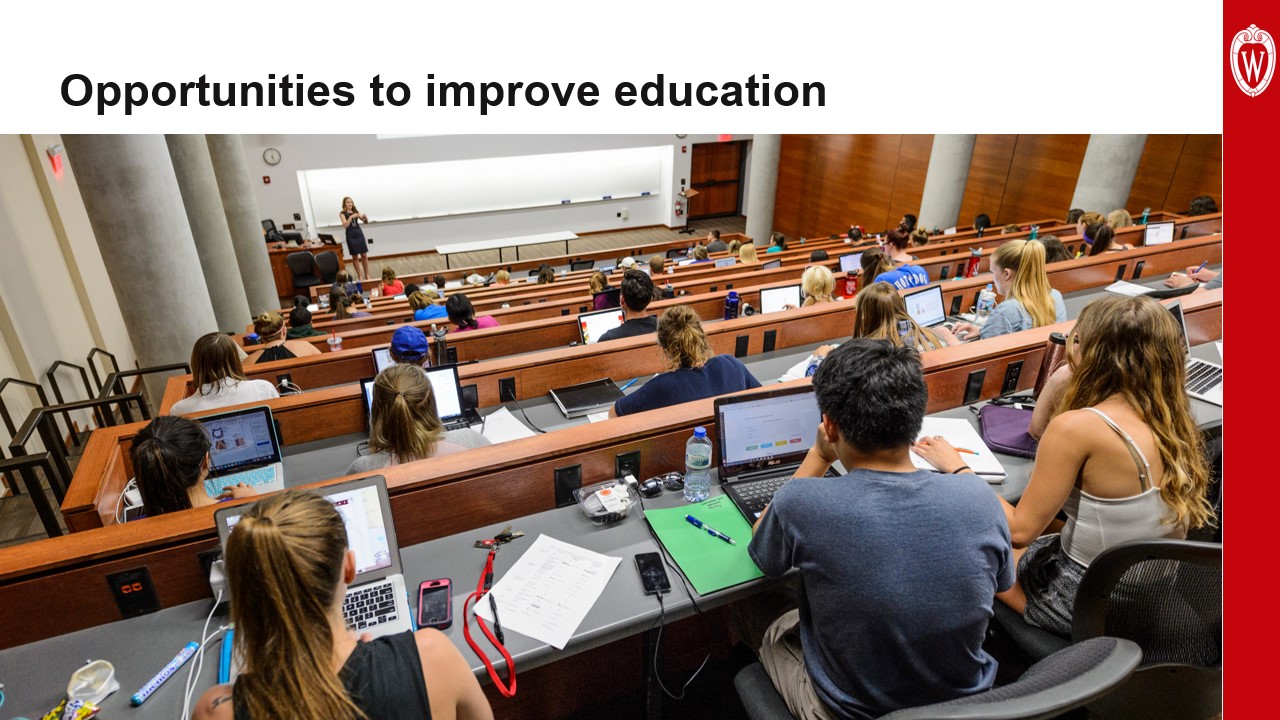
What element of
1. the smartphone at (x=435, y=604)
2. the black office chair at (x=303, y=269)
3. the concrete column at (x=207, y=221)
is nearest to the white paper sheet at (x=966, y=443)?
the smartphone at (x=435, y=604)

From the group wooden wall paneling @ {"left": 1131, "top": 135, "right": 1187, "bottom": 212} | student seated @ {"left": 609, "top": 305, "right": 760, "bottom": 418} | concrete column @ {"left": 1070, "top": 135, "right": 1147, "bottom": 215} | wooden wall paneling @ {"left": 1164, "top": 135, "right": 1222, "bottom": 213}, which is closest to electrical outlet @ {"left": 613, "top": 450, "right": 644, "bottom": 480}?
student seated @ {"left": 609, "top": 305, "right": 760, "bottom": 418}

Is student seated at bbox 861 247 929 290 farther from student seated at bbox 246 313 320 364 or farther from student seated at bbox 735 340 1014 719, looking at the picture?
student seated at bbox 246 313 320 364

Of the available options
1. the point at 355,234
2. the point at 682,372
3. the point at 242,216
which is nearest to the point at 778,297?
the point at 682,372

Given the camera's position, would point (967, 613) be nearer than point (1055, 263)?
Yes

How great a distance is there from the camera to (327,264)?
10625 millimetres

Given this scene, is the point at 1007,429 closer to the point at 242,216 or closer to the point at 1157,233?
the point at 1157,233

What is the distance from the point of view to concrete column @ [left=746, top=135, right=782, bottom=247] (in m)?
12.6

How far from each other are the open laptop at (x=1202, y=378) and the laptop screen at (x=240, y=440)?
3.70 m

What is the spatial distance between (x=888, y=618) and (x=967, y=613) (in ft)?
0.53

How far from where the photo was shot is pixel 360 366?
370 centimetres

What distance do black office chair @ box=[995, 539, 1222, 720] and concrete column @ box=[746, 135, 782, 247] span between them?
39.0 feet

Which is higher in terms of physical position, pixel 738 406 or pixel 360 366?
pixel 738 406

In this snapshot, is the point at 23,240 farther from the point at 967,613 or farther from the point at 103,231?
the point at 967,613

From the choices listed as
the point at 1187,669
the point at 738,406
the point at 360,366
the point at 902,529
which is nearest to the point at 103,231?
the point at 360,366
